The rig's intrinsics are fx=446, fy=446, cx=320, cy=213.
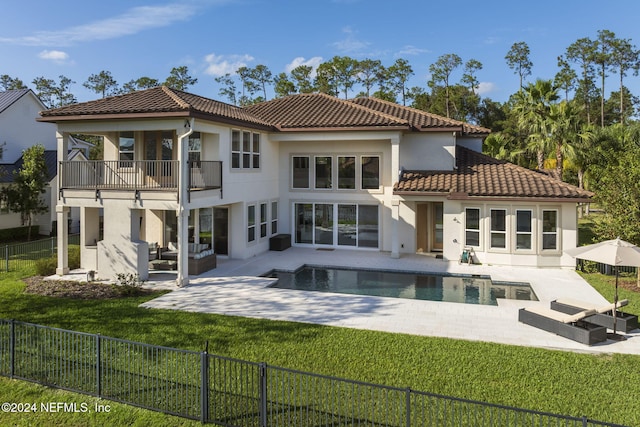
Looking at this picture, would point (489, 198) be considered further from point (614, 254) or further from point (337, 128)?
point (614, 254)

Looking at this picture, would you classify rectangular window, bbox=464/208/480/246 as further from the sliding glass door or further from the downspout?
the downspout

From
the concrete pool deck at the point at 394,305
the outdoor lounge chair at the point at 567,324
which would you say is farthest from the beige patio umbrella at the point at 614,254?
the concrete pool deck at the point at 394,305

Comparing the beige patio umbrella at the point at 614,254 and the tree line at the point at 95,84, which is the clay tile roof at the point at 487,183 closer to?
the beige patio umbrella at the point at 614,254

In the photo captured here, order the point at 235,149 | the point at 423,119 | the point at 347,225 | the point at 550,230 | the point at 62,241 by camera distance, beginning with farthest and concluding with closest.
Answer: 1. the point at 347,225
2. the point at 423,119
3. the point at 235,149
4. the point at 550,230
5. the point at 62,241

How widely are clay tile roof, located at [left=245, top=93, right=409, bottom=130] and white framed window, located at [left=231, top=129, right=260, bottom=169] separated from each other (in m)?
1.75

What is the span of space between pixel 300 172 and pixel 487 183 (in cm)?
904

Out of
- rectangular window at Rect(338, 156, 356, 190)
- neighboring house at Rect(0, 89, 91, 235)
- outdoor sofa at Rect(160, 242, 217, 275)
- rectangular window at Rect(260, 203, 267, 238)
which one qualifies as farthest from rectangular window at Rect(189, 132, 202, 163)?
neighboring house at Rect(0, 89, 91, 235)

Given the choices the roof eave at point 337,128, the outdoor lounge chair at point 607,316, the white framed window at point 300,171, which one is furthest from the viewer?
the white framed window at point 300,171

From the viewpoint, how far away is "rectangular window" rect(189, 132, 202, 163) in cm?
1769

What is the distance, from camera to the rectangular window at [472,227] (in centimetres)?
1916

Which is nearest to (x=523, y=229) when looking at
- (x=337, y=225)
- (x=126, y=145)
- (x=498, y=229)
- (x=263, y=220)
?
(x=498, y=229)

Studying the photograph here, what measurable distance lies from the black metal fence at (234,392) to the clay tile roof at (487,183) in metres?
12.8

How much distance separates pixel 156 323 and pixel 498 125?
169 ft

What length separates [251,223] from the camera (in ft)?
65.8
